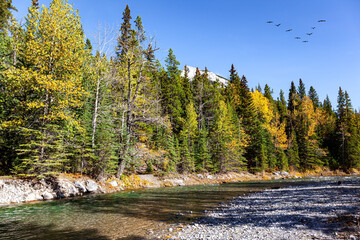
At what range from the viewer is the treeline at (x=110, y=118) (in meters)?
16.3

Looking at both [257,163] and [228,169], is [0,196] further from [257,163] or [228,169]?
[257,163]

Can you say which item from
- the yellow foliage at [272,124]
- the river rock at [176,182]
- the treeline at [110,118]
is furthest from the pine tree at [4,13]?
the yellow foliage at [272,124]

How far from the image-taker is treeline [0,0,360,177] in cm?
1631

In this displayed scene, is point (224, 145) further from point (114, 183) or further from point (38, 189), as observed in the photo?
point (38, 189)

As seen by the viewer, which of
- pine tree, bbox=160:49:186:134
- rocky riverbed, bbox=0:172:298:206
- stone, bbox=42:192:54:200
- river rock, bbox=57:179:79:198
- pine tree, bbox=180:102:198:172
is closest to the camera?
rocky riverbed, bbox=0:172:298:206

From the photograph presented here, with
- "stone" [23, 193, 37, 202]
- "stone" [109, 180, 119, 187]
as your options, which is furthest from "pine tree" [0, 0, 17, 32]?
"stone" [109, 180, 119, 187]

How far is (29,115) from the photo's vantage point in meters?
16.6

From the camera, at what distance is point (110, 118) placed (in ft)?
80.7

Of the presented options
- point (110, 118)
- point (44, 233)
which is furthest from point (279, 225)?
point (110, 118)

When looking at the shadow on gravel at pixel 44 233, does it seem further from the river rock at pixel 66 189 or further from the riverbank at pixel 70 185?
the river rock at pixel 66 189

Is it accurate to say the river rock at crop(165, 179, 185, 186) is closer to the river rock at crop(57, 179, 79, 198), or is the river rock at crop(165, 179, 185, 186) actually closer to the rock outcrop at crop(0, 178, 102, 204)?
the rock outcrop at crop(0, 178, 102, 204)

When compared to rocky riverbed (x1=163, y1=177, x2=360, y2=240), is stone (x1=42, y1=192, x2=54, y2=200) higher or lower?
lower

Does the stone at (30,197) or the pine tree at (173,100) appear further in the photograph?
the pine tree at (173,100)

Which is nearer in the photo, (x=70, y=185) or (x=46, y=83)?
(x=46, y=83)
